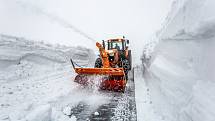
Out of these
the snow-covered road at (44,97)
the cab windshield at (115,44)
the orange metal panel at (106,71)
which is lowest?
the snow-covered road at (44,97)

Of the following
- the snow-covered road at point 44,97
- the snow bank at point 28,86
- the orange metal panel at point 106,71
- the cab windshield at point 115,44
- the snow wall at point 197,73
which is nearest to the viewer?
the snow wall at point 197,73

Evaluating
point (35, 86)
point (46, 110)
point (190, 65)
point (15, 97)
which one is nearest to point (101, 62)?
point (35, 86)

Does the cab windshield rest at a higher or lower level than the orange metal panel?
higher

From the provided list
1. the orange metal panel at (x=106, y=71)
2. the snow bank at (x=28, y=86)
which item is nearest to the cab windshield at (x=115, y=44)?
the snow bank at (x=28, y=86)

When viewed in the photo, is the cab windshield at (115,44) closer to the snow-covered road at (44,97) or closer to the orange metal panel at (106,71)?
the snow-covered road at (44,97)

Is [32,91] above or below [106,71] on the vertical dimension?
below

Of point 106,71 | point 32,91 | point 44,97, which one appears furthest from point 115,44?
point 44,97

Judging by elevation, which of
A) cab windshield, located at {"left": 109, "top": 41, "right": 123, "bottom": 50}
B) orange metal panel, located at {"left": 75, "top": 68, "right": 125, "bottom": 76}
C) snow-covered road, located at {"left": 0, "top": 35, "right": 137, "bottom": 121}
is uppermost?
cab windshield, located at {"left": 109, "top": 41, "right": 123, "bottom": 50}

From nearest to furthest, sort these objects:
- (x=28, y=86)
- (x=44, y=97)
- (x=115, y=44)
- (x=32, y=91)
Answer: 1. (x=44, y=97)
2. (x=32, y=91)
3. (x=28, y=86)
4. (x=115, y=44)

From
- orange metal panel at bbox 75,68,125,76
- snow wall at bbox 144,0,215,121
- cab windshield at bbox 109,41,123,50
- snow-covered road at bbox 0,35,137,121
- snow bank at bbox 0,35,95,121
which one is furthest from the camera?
cab windshield at bbox 109,41,123,50

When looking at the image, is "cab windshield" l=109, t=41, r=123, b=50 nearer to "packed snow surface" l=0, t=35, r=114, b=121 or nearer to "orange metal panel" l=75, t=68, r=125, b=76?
"packed snow surface" l=0, t=35, r=114, b=121

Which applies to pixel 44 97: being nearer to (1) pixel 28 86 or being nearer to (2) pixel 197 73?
(1) pixel 28 86

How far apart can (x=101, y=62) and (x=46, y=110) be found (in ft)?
22.6

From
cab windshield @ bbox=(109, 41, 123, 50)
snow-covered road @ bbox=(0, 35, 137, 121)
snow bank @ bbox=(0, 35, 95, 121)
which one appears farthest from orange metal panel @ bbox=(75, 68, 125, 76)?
cab windshield @ bbox=(109, 41, 123, 50)
